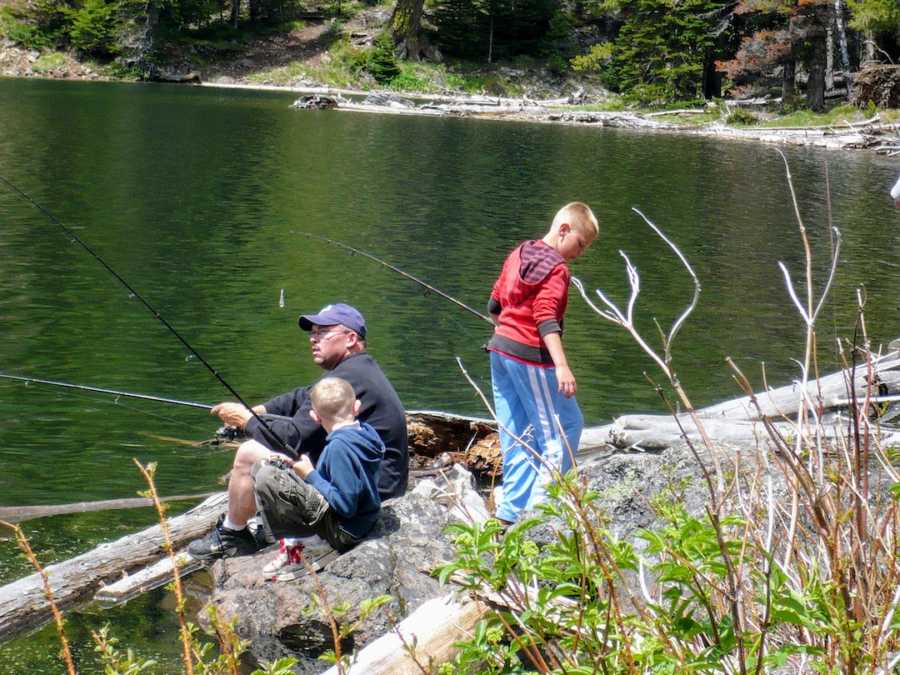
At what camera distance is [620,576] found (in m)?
2.26

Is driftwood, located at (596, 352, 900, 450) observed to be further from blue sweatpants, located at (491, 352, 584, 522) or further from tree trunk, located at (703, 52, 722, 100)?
tree trunk, located at (703, 52, 722, 100)

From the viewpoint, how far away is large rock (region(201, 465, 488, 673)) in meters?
4.68

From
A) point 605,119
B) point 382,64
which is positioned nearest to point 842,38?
point 605,119

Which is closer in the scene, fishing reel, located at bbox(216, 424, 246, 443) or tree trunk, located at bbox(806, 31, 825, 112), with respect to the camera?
fishing reel, located at bbox(216, 424, 246, 443)

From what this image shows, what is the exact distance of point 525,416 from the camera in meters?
5.29

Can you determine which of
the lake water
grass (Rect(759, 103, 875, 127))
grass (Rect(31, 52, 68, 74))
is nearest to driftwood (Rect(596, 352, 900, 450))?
the lake water

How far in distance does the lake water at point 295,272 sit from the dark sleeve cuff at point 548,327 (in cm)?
213

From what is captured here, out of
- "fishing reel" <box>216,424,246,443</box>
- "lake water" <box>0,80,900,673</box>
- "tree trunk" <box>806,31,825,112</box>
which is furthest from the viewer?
"tree trunk" <box>806,31,825,112</box>

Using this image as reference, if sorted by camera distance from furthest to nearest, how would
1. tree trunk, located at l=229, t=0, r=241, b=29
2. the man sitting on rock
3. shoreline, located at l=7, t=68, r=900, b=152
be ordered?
tree trunk, located at l=229, t=0, r=241, b=29
shoreline, located at l=7, t=68, r=900, b=152
the man sitting on rock

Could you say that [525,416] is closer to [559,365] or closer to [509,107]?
[559,365]

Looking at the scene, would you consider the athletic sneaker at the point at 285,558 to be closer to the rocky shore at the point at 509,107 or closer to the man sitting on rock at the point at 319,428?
the man sitting on rock at the point at 319,428

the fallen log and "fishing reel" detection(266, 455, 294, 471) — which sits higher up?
"fishing reel" detection(266, 455, 294, 471)

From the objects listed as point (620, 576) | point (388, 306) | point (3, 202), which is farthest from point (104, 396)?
point (3, 202)

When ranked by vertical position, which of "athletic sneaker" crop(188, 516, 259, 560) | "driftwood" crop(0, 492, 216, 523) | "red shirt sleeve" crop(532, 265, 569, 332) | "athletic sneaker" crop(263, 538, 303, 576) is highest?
"red shirt sleeve" crop(532, 265, 569, 332)
